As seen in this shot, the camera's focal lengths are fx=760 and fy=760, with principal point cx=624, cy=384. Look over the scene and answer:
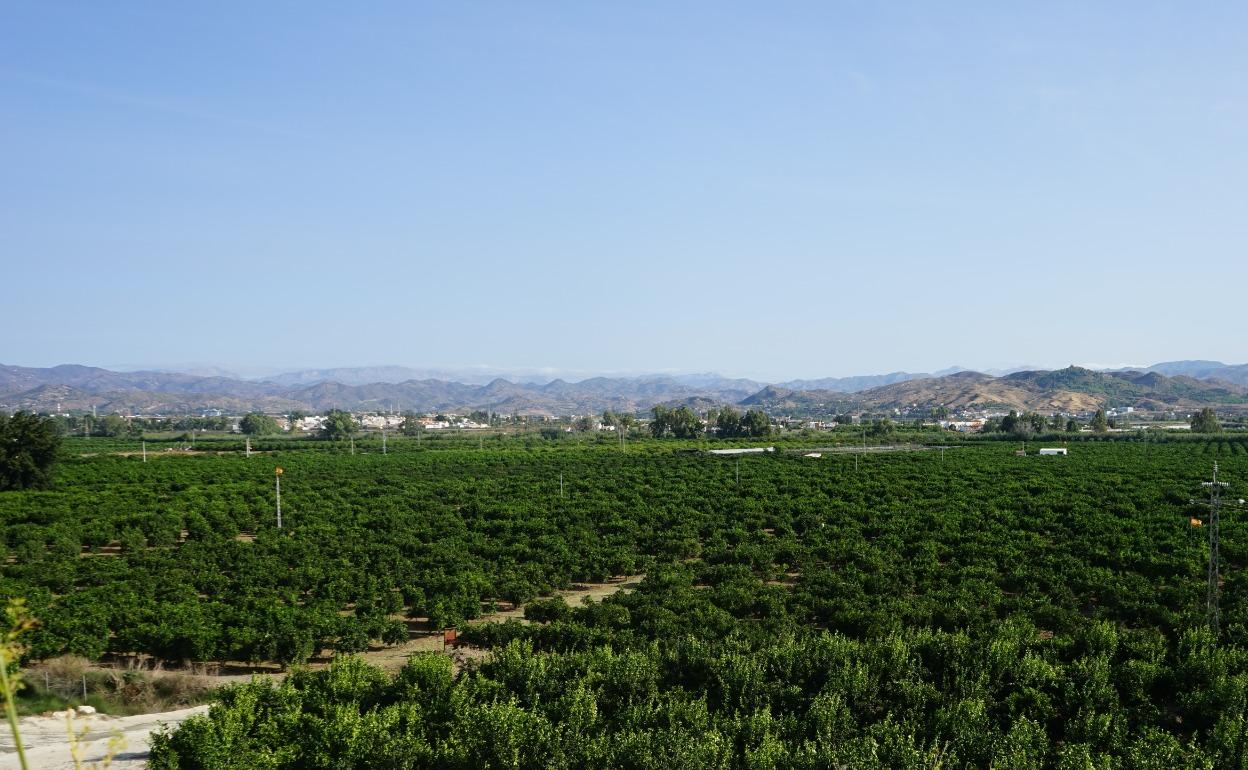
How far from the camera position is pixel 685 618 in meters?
21.8

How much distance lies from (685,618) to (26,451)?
54.7m

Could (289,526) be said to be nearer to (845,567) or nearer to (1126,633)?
(845,567)

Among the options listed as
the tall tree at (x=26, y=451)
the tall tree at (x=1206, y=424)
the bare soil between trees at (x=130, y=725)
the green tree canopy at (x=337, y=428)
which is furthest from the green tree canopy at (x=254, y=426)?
the tall tree at (x=1206, y=424)

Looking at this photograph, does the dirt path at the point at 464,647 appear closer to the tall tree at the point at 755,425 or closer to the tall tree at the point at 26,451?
the tall tree at the point at 26,451

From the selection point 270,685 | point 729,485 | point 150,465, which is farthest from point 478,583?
point 150,465

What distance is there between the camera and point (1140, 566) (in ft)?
93.2

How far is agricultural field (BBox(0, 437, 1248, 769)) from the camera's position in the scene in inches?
516

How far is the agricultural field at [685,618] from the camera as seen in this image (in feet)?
43.0

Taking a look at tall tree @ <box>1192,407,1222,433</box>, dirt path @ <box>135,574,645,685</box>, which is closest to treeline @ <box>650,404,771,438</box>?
tall tree @ <box>1192,407,1222,433</box>

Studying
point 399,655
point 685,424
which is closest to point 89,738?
point 399,655

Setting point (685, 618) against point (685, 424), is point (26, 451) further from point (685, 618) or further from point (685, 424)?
point (685, 424)

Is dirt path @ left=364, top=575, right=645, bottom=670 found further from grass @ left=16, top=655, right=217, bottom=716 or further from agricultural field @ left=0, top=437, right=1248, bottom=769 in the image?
grass @ left=16, top=655, right=217, bottom=716

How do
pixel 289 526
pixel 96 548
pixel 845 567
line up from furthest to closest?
pixel 289 526 < pixel 96 548 < pixel 845 567

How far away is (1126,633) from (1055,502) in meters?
25.9
